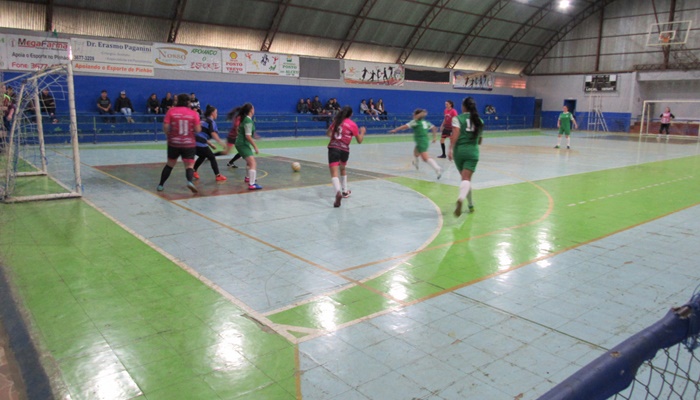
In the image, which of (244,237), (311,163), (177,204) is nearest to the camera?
(244,237)

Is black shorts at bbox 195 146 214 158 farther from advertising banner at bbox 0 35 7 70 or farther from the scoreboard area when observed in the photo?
the scoreboard area

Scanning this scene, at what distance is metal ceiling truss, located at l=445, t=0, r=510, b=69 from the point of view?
3350 centimetres

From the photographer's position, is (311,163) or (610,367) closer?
A: (610,367)

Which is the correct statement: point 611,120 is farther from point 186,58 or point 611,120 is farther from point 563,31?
point 186,58

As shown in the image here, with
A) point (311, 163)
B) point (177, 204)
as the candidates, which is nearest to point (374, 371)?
point (177, 204)

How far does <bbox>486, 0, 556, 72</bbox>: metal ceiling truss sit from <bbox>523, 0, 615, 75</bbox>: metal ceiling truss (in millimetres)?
3628

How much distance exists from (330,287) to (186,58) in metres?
22.3

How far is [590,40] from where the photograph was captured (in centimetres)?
3856

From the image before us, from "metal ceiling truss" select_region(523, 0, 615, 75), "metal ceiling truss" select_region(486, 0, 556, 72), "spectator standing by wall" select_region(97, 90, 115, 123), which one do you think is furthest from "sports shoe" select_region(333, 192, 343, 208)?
"metal ceiling truss" select_region(523, 0, 615, 75)

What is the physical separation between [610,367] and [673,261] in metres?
5.78

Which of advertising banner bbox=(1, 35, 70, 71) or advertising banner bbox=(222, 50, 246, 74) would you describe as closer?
advertising banner bbox=(1, 35, 70, 71)

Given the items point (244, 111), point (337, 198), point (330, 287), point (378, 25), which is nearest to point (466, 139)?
point (337, 198)

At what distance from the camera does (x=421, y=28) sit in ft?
106

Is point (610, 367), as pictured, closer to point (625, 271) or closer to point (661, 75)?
point (625, 271)
